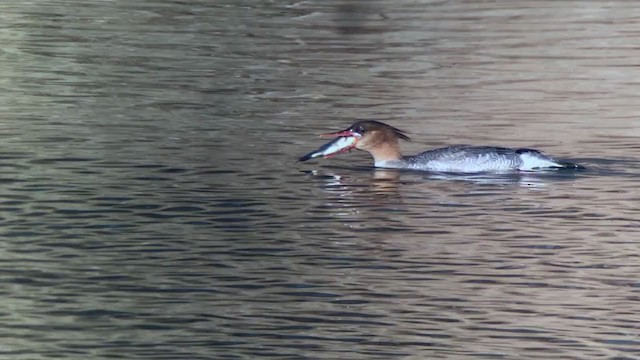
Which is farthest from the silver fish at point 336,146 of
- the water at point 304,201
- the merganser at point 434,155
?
the water at point 304,201

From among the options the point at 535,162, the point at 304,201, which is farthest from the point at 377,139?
the point at 304,201

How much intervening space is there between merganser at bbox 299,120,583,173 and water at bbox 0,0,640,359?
0.69ft

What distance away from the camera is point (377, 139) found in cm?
1906

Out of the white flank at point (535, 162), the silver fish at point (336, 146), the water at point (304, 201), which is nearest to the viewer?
the water at point (304, 201)

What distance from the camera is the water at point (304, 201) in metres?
12.2

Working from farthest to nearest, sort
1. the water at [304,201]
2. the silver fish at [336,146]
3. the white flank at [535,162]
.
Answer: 1. the silver fish at [336,146]
2. the white flank at [535,162]
3. the water at [304,201]

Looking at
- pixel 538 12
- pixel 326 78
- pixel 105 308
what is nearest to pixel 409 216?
pixel 105 308

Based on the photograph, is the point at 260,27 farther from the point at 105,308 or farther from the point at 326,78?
the point at 105,308

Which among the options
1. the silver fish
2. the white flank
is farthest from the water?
the silver fish

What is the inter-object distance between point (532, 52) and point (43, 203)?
14268 mm

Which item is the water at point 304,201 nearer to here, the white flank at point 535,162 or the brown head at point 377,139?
the white flank at point 535,162

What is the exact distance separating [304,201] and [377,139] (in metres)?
2.26

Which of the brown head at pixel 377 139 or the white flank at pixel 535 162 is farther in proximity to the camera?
the brown head at pixel 377 139

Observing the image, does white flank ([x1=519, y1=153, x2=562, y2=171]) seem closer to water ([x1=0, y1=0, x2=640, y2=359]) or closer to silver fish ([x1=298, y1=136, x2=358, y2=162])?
water ([x1=0, y1=0, x2=640, y2=359])
